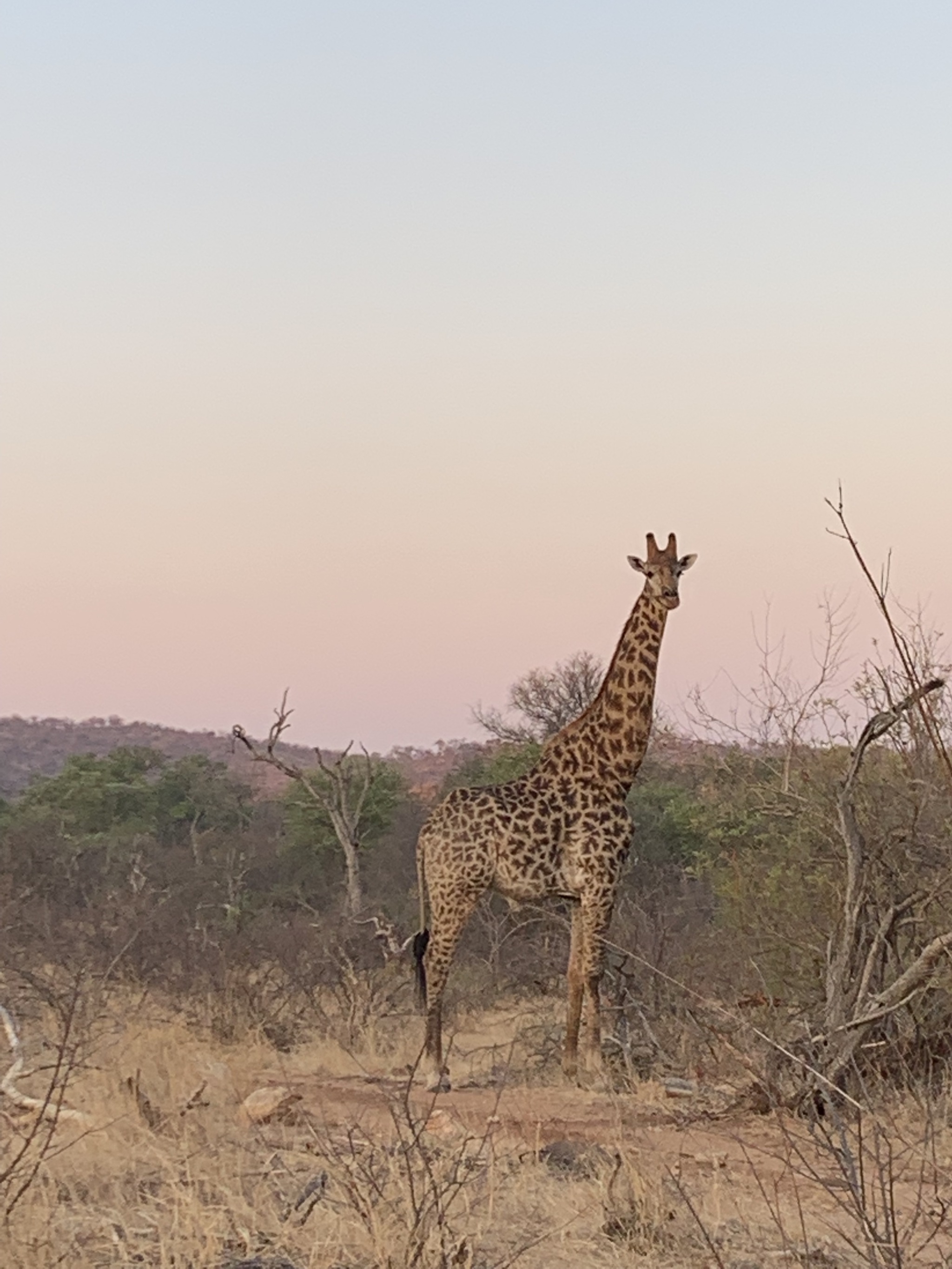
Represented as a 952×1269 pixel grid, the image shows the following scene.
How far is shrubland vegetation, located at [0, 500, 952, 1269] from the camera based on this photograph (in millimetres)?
4527

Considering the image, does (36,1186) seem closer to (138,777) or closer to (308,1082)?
(308,1082)

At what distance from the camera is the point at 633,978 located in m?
9.82

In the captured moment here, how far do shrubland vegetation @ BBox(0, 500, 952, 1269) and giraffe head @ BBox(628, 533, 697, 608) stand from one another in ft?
3.00

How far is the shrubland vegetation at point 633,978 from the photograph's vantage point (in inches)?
178

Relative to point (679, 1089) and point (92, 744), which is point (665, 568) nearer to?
point (679, 1089)

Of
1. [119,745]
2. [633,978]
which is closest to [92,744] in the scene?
[119,745]

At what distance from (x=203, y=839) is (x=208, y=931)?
1047cm

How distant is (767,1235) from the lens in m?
4.99

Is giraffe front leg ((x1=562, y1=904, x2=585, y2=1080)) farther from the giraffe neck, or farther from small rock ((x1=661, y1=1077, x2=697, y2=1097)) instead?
the giraffe neck

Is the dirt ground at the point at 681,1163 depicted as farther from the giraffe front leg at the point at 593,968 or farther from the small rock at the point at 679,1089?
the giraffe front leg at the point at 593,968

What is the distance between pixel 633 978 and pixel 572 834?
4.38 feet

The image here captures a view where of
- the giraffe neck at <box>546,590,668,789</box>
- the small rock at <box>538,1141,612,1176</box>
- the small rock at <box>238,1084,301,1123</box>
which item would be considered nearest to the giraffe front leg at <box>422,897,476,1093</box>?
the giraffe neck at <box>546,590,668,789</box>

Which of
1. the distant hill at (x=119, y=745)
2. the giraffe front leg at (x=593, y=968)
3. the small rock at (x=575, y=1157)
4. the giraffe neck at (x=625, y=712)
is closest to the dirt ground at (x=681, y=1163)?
Answer: the small rock at (x=575, y=1157)

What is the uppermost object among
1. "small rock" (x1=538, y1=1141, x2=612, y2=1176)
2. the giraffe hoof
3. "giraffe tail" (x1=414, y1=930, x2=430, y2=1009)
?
"giraffe tail" (x1=414, y1=930, x2=430, y2=1009)
